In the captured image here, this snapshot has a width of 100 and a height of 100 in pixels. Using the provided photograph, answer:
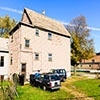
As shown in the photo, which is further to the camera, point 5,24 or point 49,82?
point 5,24

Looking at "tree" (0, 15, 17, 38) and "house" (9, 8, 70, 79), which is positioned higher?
"tree" (0, 15, 17, 38)

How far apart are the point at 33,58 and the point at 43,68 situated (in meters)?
2.64

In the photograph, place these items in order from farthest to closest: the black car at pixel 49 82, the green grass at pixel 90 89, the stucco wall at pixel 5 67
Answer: the stucco wall at pixel 5 67
the black car at pixel 49 82
the green grass at pixel 90 89

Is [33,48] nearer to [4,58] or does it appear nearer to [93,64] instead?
[4,58]

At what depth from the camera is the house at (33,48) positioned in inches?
632

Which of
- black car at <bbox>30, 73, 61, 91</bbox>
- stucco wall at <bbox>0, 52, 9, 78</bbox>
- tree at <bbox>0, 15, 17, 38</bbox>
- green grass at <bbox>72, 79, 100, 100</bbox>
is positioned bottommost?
green grass at <bbox>72, 79, 100, 100</bbox>

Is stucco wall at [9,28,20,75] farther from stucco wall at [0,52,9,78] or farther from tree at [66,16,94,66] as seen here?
tree at [66,16,94,66]

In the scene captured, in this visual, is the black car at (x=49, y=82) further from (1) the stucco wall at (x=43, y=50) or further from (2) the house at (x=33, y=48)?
(1) the stucco wall at (x=43, y=50)

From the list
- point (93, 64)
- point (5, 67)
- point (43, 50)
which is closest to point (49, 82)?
point (43, 50)

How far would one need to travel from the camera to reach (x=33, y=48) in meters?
17.2

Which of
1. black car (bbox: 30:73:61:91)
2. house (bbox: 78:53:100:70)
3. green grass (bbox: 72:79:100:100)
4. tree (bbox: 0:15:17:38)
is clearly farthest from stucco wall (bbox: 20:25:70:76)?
house (bbox: 78:53:100:70)

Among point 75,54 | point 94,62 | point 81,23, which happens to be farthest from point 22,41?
point 94,62

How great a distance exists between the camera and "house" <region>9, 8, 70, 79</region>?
1606 centimetres

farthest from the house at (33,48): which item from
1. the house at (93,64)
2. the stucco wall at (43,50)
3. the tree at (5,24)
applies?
the house at (93,64)
